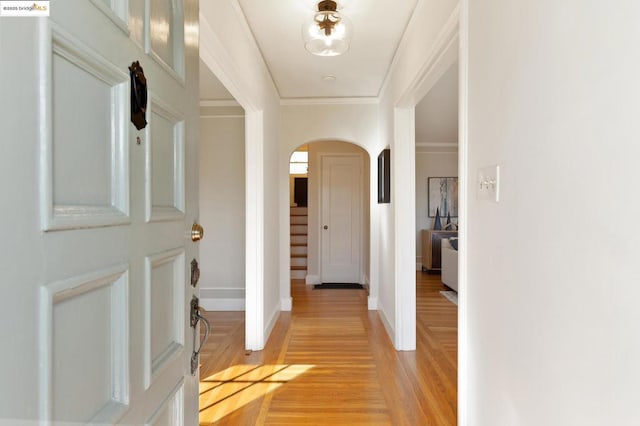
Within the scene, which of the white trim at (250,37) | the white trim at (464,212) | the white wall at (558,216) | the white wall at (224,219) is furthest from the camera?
the white wall at (224,219)

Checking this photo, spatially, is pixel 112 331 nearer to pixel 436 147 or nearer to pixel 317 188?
pixel 317 188

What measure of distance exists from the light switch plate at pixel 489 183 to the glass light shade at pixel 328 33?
4.66 ft

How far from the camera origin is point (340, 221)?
611 cm

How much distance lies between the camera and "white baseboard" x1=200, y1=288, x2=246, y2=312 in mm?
4418

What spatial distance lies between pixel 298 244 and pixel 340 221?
139 centimetres

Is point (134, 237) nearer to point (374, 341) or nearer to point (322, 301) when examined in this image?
point (374, 341)

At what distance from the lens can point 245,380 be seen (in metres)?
2.60

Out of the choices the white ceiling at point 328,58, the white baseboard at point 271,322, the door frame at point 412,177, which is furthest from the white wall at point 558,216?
the white baseboard at point 271,322

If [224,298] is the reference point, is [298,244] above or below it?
above

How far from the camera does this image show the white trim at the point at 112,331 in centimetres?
50

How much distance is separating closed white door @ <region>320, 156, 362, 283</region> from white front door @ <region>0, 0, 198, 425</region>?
16.8ft

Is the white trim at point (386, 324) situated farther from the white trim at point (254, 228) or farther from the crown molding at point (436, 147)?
the crown molding at point (436, 147)

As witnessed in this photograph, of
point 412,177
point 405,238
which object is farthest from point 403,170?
point 405,238

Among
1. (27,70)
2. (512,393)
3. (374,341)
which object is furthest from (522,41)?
(374,341)
